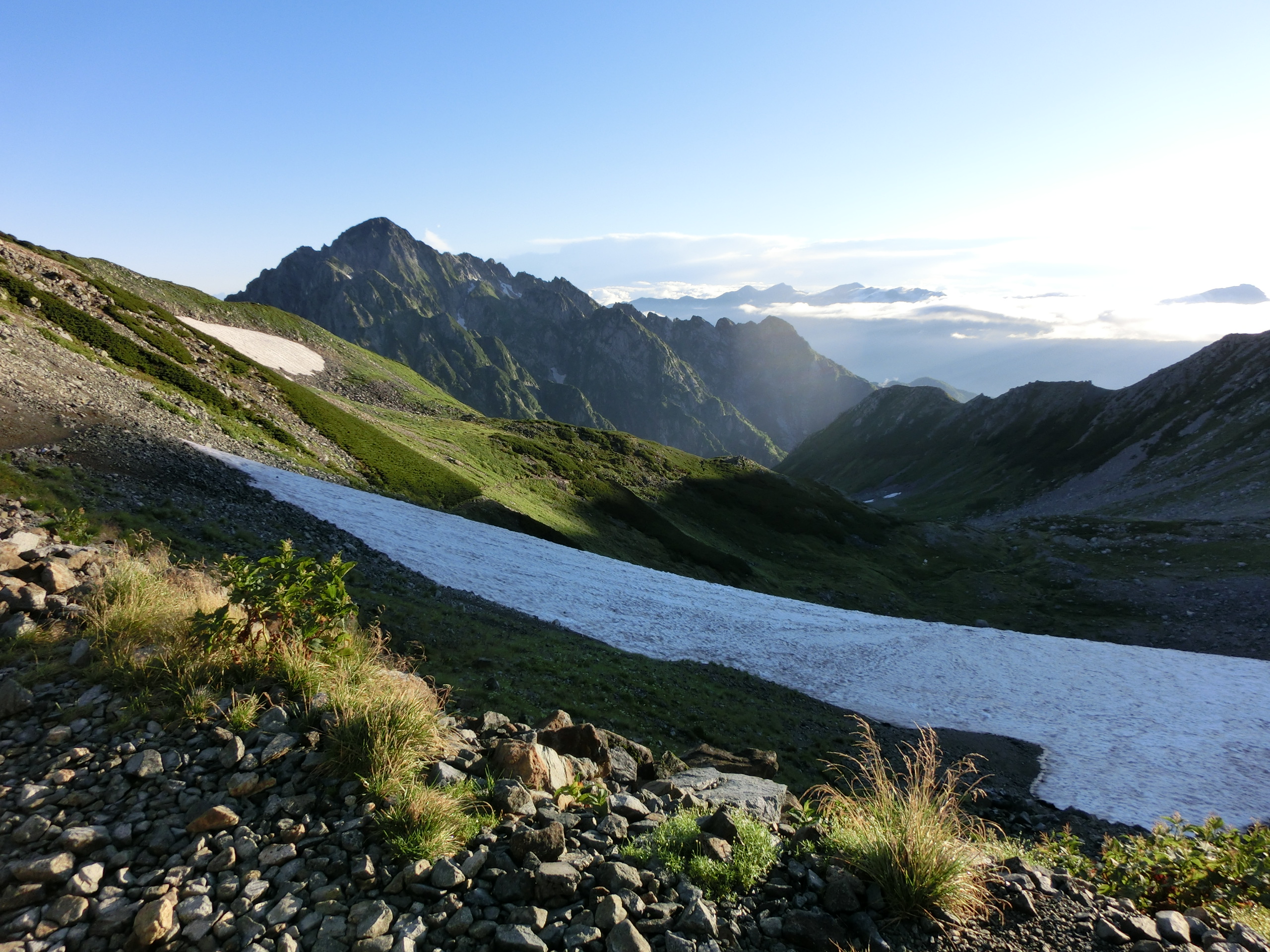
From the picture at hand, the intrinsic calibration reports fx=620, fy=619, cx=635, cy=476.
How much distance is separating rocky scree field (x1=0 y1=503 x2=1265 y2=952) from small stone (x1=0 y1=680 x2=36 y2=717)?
24mm

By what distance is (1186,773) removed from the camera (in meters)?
20.0

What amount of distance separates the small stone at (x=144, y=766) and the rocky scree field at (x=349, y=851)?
0.02 m

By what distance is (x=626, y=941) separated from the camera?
210 inches

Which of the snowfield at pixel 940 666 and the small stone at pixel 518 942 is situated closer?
the small stone at pixel 518 942

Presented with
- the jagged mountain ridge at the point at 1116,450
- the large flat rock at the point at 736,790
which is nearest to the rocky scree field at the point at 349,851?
the large flat rock at the point at 736,790

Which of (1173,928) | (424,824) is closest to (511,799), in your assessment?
(424,824)

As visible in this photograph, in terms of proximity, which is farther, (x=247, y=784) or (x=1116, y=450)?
(x=1116, y=450)

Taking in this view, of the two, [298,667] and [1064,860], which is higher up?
[298,667]

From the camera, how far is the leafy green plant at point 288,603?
825 centimetres

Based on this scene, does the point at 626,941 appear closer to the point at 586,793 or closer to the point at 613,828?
the point at 613,828

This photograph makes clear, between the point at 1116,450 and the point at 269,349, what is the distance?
494 feet

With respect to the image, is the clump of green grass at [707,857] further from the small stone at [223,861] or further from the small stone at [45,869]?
the small stone at [45,869]

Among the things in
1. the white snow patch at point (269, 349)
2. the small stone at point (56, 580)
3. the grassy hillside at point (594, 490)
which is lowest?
the grassy hillside at point (594, 490)

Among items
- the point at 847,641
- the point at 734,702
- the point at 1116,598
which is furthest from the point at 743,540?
the point at 734,702
